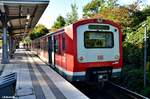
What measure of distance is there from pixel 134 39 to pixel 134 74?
464cm

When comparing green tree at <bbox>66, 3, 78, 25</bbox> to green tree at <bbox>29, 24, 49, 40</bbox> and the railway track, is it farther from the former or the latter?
the railway track

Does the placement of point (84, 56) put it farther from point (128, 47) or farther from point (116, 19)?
point (116, 19)

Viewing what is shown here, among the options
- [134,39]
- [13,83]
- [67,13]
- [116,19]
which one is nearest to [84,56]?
[13,83]

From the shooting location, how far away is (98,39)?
13.2m

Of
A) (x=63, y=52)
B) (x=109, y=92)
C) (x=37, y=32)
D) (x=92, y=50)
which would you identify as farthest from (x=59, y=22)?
(x=92, y=50)

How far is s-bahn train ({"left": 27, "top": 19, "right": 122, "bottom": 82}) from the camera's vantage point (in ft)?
41.1

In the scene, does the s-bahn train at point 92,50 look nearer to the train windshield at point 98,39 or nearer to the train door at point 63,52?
the train windshield at point 98,39

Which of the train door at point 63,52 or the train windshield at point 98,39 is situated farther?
the train door at point 63,52

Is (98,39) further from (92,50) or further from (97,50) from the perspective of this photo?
(92,50)

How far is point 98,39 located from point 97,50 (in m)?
0.49

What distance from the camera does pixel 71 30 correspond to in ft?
41.2

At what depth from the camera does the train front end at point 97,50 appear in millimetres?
12586

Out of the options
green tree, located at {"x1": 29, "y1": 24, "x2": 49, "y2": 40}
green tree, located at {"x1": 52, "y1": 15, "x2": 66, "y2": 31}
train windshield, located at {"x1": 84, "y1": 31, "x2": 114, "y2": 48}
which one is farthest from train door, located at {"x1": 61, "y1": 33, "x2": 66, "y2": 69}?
green tree, located at {"x1": 29, "y1": 24, "x2": 49, "y2": 40}

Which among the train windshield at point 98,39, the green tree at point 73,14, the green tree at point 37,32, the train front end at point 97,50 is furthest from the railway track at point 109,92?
the green tree at point 37,32
